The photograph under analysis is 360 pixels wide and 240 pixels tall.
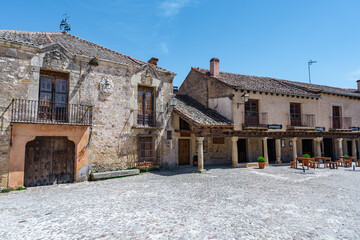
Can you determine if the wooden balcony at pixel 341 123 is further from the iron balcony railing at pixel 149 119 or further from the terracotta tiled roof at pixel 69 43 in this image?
the terracotta tiled roof at pixel 69 43

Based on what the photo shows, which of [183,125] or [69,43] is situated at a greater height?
[69,43]

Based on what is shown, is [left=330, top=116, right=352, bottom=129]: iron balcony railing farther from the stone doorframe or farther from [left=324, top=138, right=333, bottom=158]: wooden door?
the stone doorframe

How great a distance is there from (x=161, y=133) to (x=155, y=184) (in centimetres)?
427

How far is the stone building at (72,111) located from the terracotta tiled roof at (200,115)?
4.81 ft

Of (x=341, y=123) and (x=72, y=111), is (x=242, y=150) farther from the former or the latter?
(x=72, y=111)

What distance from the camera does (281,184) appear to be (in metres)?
9.34

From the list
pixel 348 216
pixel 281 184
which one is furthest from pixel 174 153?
pixel 348 216

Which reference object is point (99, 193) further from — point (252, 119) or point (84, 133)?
point (252, 119)

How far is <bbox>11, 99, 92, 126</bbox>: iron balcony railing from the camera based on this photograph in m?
8.83

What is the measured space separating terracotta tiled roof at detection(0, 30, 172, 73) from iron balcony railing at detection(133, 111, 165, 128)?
2.76 meters

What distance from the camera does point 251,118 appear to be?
15.6 meters

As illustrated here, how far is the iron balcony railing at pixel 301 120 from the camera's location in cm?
1720

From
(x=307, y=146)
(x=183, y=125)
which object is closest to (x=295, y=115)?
(x=307, y=146)

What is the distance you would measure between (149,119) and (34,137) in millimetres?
5822
